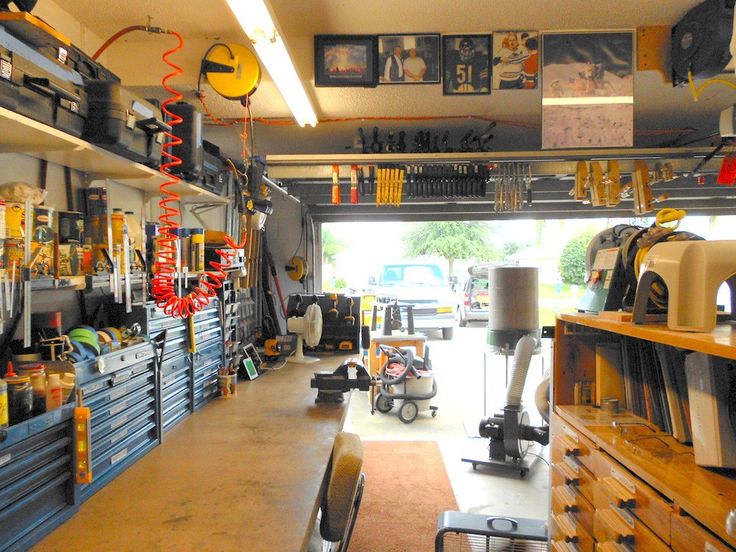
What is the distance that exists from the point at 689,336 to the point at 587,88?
1.83 meters

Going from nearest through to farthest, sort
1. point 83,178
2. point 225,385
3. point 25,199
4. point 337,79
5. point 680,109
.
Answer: point 25,199, point 83,178, point 337,79, point 225,385, point 680,109

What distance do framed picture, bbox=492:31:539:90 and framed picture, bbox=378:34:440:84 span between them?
33cm

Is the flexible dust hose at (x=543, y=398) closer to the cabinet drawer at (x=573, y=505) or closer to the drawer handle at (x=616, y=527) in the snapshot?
the cabinet drawer at (x=573, y=505)

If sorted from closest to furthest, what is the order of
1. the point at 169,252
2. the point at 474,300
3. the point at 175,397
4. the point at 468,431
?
the point at 169,252 < the point at 175,397 < the point at 468,431 < the point at 474,300

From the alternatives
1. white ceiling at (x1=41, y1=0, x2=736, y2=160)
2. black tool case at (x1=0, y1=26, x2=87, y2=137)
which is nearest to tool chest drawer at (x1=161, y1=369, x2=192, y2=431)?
black tool case at (x1=0, y1=26, x2=87, y2=137)

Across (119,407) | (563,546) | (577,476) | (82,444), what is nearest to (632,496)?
(577,476)

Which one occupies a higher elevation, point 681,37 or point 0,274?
point 681,37

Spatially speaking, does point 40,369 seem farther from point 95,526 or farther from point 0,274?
point 95,526

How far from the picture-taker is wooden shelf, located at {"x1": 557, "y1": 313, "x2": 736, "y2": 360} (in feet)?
3.52

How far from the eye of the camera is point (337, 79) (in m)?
2.69

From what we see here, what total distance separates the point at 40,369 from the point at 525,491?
3.30 m

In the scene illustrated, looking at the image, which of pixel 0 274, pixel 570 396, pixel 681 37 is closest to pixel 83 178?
pixel 0 274

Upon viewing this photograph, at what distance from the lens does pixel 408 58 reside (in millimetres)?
2678

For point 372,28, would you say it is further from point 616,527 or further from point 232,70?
point 616,527
